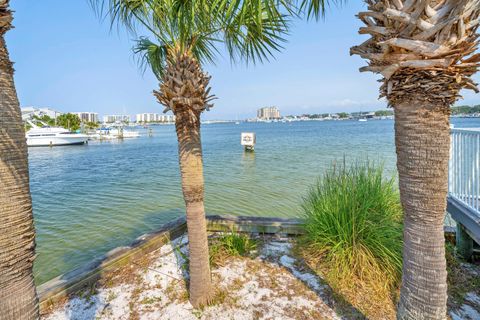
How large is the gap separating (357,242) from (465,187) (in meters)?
1.92

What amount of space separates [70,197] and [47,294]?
8200 millimetres

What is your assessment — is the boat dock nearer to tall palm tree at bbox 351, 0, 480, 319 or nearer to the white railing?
the white railing

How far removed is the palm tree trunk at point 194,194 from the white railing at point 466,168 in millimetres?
3315

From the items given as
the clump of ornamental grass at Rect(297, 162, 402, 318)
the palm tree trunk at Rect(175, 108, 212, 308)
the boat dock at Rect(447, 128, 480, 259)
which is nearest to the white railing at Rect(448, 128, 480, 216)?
the boat dock at Rect(447, 128, 480, 259)

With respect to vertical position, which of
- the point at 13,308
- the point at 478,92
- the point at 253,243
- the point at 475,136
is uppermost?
the point at 478,92

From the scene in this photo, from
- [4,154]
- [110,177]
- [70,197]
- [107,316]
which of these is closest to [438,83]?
[4,154]

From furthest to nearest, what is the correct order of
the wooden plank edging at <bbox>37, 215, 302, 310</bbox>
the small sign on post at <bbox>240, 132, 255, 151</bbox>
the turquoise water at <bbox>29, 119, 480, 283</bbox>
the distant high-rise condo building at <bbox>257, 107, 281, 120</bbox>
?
the distant high-rise condo building at <bbox>257, 107, 281, 120</bbox>, the small sign on post at <bbox>240, 132, 255, 151</bbox>, the turquoise water at <bbox>29, 119, 480, 283</bbox>, the wooden plank edging at <bbox>37, 215, 302, 310</bbox>

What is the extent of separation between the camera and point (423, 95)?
1.60 meters

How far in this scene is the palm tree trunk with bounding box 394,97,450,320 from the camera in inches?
64.4

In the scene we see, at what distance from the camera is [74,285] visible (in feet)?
9.62

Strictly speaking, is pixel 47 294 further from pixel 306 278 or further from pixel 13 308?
pixel 306 278

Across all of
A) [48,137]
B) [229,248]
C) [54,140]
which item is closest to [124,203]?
[229,248]

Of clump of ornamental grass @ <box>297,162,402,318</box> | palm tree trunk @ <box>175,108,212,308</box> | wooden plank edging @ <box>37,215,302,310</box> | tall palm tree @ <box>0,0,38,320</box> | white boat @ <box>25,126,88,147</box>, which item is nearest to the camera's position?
tall palm tree @ <box>0,0,38,320</box>

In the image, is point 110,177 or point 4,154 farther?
point 110,177
